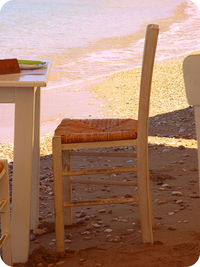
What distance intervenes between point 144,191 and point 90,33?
16.9 metres

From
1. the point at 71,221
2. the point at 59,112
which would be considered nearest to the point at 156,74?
the point at 59,112

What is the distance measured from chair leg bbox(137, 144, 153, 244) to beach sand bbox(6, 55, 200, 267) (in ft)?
0.23

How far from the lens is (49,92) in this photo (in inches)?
409

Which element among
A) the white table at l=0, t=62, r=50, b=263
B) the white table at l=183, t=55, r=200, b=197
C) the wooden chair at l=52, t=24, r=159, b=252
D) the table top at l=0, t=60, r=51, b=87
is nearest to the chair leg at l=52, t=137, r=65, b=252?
the wooden chair at l=52, t=24, r=159, b=252

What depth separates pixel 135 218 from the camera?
3.91m

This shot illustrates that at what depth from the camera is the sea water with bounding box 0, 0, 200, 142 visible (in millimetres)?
13781

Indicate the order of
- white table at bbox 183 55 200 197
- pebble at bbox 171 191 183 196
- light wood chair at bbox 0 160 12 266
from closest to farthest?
white table at bbox 183 55 200 197, light wood chair at bbox 0 160 12 266, pebble at bbox 171 191 183 196

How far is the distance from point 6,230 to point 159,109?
5.10m

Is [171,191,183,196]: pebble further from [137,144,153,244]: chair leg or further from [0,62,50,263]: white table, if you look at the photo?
[0,62,50,263]: white table

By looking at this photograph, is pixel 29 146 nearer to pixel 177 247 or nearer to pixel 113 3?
pixel 177 247

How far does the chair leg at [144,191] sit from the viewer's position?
3.37m

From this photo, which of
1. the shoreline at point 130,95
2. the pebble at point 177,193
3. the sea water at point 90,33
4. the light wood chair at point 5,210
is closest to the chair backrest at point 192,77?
the light wood chair at point 5,210

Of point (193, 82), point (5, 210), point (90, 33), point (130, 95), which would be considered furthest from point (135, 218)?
point (90, 33)

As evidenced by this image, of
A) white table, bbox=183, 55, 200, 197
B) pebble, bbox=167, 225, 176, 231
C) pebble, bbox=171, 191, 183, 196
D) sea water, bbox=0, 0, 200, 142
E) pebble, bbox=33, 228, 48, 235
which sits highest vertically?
sea water, bbox=0, 0, 200, 142
